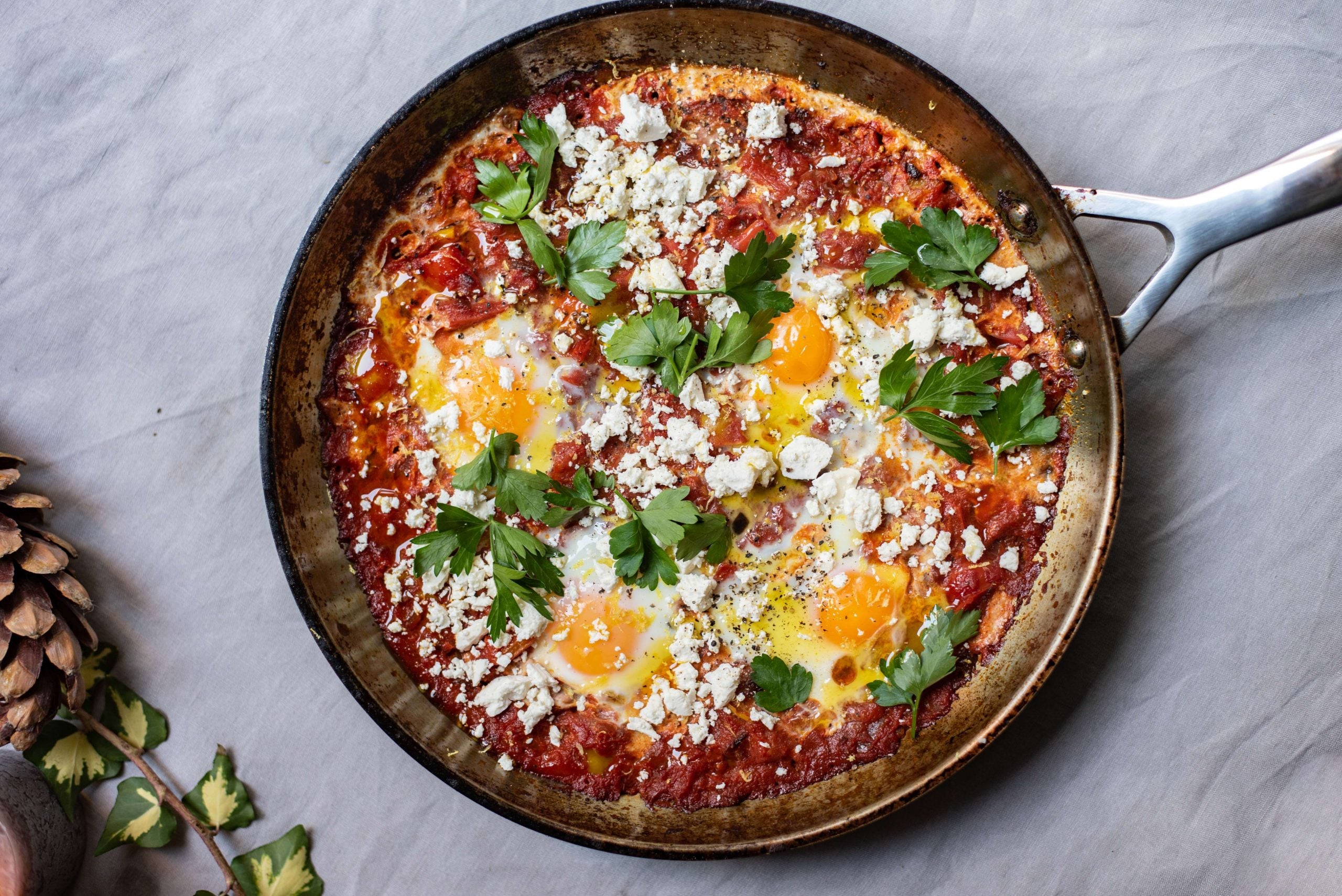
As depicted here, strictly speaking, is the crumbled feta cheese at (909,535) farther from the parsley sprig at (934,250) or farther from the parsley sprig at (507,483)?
the parsley sprig at (507,483)

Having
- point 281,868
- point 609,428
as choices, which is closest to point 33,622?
point 281,868

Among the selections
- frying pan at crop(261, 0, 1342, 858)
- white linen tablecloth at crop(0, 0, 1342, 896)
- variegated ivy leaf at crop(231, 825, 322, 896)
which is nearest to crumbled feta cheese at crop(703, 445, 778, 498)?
frying pan at crop(261, 0, 1342, 858)

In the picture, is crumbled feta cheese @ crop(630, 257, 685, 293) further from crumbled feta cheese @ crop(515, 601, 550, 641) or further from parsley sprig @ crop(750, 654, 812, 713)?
parsley sprig @ crop(750, 654, 812, 713)

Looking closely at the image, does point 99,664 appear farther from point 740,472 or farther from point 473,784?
point 740,472

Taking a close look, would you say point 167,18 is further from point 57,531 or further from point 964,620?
point 964,620

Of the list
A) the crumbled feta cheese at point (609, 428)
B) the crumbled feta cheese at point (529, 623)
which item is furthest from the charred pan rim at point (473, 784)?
the crumbled feta cheese at point (609, 428)
